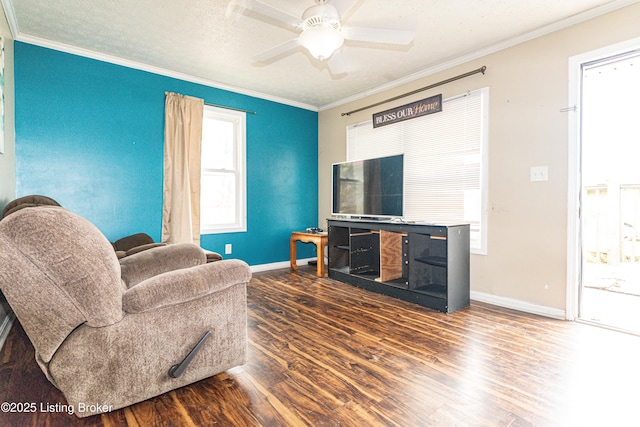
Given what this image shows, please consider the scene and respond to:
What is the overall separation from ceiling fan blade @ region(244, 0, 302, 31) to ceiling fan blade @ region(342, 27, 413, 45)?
328mm

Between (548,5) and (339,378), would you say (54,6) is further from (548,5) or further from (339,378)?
(548,5)

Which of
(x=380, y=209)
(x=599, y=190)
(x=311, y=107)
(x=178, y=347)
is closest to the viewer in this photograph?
(x=178, y=347)

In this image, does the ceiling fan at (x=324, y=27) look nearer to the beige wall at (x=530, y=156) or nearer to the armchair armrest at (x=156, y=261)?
the beige wall at (x=530, y=156)

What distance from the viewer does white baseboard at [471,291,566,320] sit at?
2592mm

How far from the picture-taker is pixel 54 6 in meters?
2.38

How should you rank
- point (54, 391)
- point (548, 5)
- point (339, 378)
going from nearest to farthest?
point (54, 391)
point (339, 378)
point (548, 5)

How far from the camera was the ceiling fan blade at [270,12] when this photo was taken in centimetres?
173

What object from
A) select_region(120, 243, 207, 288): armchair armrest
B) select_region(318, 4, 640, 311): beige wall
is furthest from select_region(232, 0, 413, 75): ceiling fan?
select_region(120, 243, 207, 288): armchair armrest

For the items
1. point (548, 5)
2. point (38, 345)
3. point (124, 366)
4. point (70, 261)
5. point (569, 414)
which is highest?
point (548, 5)

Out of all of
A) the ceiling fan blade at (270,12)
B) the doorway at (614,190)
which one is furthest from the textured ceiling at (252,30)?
the doorway at (614,190)

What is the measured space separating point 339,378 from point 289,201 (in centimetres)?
327

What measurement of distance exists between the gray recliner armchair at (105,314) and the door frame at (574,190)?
101 inches

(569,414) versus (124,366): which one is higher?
(124,366)

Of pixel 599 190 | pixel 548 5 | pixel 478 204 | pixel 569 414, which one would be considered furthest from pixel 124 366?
pixel 599 190
